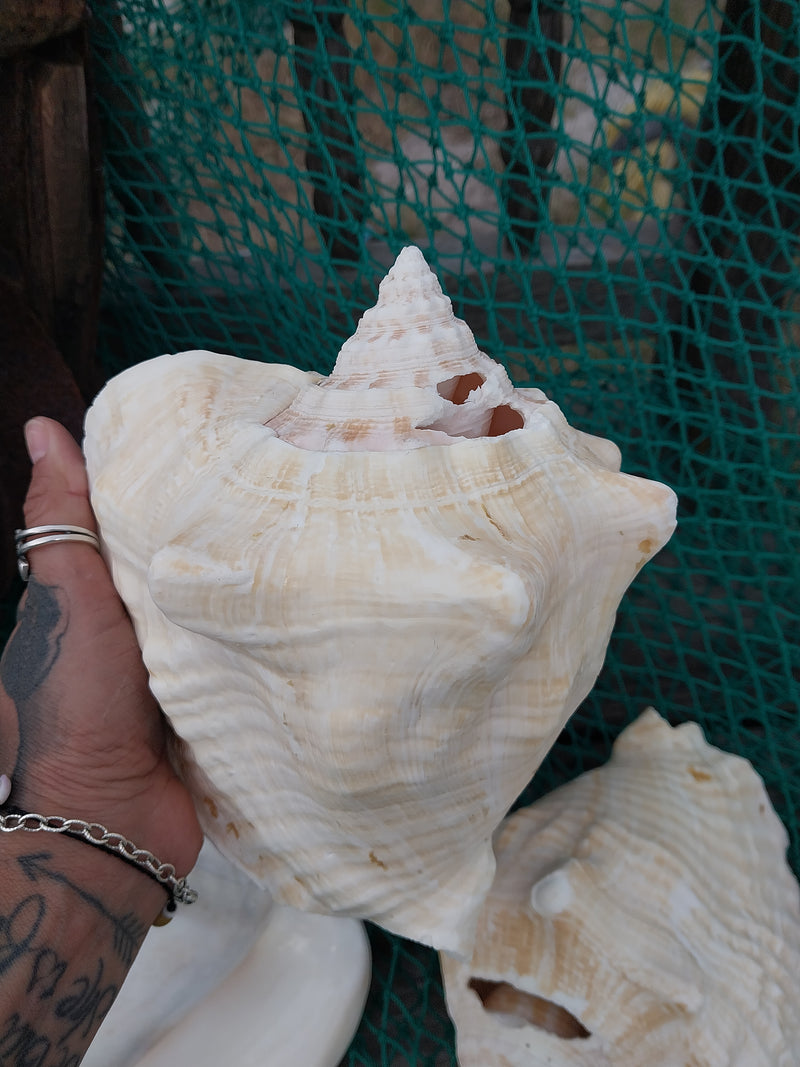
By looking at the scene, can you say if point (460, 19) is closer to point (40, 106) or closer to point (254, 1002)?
point (40, 106)

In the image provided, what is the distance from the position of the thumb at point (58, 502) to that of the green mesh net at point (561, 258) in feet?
1.30

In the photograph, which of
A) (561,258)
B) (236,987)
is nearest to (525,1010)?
(236,987)

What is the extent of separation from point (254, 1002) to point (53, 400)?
82 centimetres

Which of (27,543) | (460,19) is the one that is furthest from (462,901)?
(460,19)

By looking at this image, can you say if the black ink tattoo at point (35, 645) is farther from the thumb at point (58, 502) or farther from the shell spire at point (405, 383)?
the shell spire at point (405, 383)

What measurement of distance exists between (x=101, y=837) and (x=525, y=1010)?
1.85 feet

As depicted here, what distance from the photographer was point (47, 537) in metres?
0.73

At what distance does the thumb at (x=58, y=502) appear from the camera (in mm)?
721

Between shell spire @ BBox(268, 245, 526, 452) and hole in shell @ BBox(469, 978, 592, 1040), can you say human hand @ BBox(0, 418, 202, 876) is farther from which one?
hole in shell @ BBox(469, 978, 592, 1040)

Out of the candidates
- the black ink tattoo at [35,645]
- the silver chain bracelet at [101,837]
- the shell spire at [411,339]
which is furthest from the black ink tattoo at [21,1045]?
the shell spire at [411,339]

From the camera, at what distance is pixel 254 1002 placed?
2.91 ft

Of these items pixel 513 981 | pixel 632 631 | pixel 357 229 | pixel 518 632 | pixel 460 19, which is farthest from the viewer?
pixel 460 19

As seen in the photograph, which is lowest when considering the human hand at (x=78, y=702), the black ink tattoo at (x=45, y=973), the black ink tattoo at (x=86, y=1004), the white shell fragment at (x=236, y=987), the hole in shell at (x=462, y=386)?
the white shell fragment at (x=236, y=987)

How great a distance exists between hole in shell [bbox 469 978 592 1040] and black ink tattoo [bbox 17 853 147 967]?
414 mm
